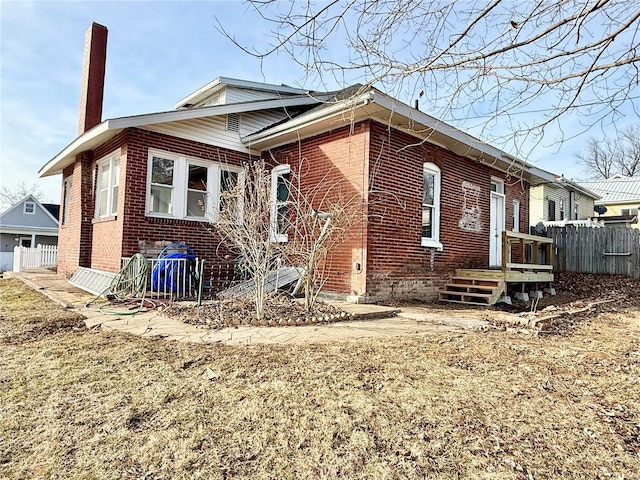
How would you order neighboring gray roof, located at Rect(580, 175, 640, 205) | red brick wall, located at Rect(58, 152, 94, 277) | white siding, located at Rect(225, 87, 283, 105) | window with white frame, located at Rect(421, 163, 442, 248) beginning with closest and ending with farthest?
window with white frame, located at Rect(421, 163, 442, 248) < red brick wall, located at Rect(58, 152, 94, 277) < white siding, located at Rect(225, 87, 283, 105) < neighboring gray roof, located at Rect(580, 175, 640, 205)

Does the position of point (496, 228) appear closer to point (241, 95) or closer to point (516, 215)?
point (516, 215)

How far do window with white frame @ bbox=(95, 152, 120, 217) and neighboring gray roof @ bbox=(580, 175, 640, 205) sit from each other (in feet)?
97.3

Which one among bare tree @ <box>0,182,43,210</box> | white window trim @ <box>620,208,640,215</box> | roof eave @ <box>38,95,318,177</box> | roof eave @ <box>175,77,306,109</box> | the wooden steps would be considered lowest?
the wooden steps

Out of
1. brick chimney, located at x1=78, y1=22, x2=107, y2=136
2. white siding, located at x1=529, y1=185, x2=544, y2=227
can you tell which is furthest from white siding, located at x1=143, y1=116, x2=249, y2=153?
white siding, located at x1=529, y1=185, x2=544, y2=227

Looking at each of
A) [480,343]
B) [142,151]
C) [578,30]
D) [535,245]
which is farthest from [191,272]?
[535,245]

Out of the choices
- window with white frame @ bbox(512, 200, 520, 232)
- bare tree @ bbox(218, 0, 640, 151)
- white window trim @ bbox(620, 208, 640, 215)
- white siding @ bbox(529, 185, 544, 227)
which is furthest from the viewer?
white window trim @ bbox(620, 208, 640, 215)

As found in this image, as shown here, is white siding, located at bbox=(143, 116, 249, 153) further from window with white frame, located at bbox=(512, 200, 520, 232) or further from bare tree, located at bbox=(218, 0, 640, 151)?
window with white frame, located at bbox=(512, 200, 520, 232)

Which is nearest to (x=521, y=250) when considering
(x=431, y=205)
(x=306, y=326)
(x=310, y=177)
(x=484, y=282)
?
(x=484, y=282)

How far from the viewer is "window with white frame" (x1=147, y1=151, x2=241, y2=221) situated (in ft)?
Result: 30.1

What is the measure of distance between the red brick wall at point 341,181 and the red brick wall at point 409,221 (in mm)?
207

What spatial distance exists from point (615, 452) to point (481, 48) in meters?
A: 3.07

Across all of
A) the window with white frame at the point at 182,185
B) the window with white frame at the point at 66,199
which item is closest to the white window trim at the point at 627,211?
the window with white frame at the point at 182,185

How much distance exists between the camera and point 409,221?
881cm

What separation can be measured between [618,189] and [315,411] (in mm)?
34689
